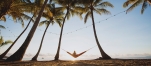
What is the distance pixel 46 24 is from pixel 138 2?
10495 mm

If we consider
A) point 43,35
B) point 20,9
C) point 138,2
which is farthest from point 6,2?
point 138,2

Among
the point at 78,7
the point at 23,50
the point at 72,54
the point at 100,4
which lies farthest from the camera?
the point at 78,7

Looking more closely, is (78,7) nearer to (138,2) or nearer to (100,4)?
(100,4)

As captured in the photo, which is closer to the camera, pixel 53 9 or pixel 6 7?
pixel 6 7

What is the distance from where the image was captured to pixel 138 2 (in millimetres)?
11453

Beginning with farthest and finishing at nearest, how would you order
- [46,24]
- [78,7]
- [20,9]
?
[46,24] → [78,7] → [20,9]

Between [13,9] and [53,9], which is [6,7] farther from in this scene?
[53,9]

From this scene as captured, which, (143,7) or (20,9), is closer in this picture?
(20,9)

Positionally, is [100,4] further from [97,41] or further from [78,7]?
[97,41]

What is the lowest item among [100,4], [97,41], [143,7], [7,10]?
[97,41]

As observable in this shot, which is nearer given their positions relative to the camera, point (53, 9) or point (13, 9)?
point (13, 9)

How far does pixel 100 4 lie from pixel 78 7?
248cm

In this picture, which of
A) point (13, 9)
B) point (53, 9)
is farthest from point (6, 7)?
point (53, 9)

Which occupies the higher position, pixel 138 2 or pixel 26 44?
pixel 138 2
